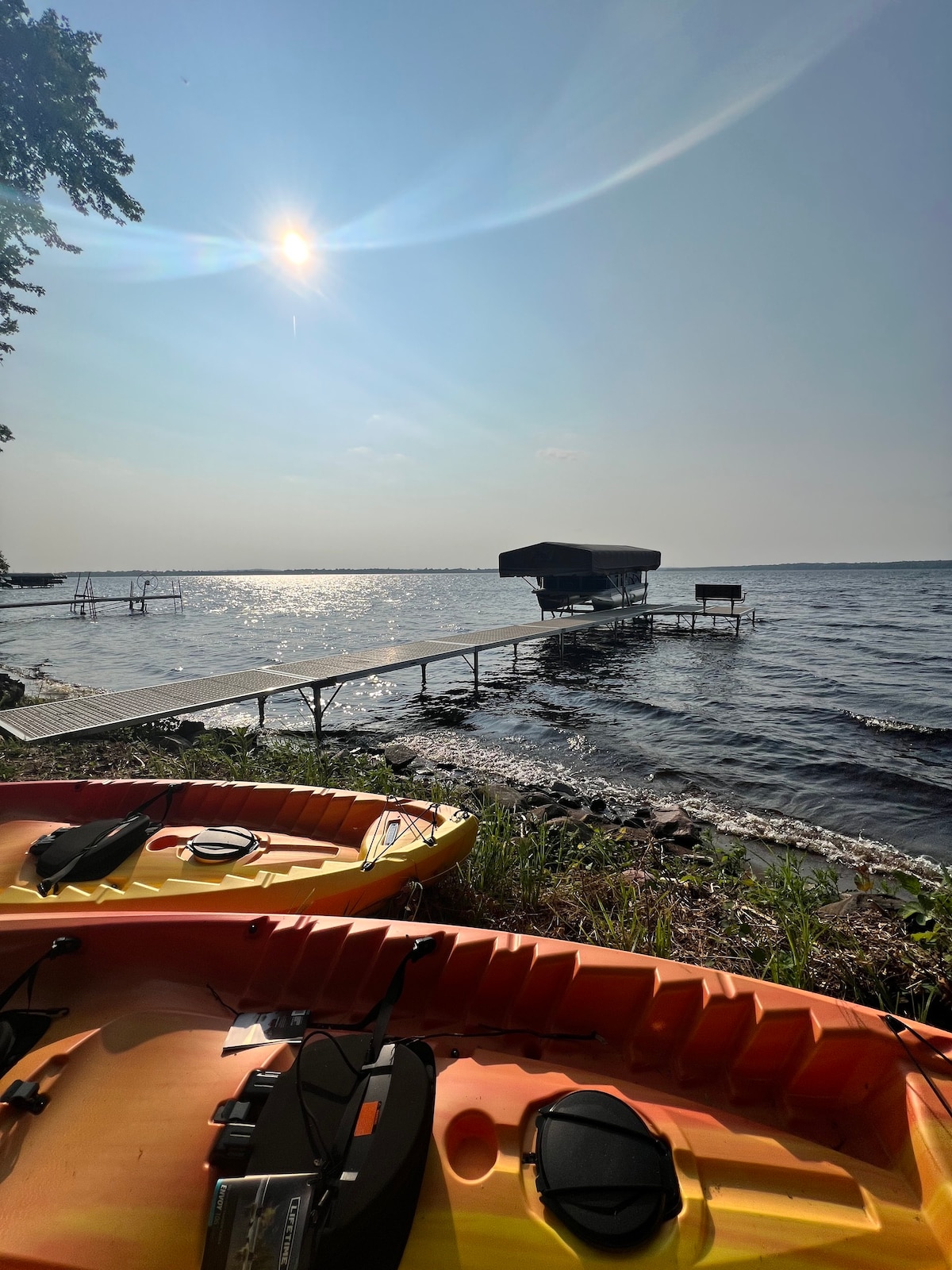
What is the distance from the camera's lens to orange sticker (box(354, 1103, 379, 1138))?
1.76 m

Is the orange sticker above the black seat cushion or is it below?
above

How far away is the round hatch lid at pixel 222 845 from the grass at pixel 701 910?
5.17ft

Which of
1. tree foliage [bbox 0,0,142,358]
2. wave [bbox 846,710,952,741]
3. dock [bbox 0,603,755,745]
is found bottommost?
wave [bbox 846,710,952,741]

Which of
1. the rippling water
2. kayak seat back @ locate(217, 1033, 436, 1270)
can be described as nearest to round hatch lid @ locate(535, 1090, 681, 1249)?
kayak seat back @ locate(217, 1033, 436, 1270)

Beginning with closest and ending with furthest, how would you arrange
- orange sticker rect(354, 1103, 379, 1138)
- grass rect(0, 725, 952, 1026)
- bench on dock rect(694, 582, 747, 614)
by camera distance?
1. orange sticker rect(354, 1103, 379, 1138)
2. grass rect(0, 725, 952, 1026)
3. bench on dock rect(694, 582, 747, 614)

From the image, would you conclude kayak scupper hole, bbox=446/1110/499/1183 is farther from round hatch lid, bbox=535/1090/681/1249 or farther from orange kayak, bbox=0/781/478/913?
orange kayak, bbox=0/781/478/913

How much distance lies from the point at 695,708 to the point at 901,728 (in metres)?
4.60

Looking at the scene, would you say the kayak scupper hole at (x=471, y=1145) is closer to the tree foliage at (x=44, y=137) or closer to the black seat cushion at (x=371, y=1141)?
the black seat cushion at (x=371, y=1141)

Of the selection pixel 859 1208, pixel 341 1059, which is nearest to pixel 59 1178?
pixel 341 1059

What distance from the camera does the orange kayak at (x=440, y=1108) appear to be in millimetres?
1613

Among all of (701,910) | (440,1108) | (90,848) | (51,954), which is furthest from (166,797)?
(701,910)

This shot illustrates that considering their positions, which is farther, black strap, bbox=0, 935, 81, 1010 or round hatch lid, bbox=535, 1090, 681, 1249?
black strap, bbox=0, 935, 81, 1010

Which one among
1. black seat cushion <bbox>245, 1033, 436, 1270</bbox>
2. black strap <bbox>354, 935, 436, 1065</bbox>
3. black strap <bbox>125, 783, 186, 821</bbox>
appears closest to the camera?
black seat cushion <bbox>245, 1033, 436, 1270</bbox>

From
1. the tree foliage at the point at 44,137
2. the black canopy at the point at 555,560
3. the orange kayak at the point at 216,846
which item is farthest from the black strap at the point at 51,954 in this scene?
the black canopy at the point at 555,560
